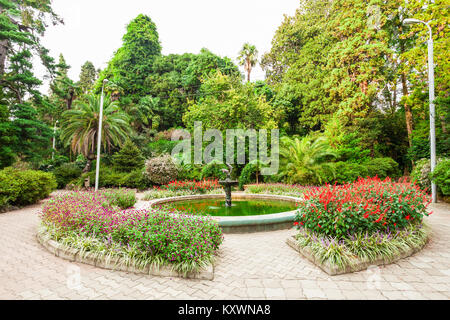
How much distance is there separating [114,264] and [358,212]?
3927 mm

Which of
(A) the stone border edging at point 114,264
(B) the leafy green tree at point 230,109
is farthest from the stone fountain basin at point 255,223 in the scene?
(B) the leafy green tree at point 230,109

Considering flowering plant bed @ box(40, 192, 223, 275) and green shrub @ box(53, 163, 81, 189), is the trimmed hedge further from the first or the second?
green shrub @ box(53, 163, 81, 189)

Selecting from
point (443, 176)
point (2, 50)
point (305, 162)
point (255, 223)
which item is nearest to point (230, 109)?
point (305, 162)

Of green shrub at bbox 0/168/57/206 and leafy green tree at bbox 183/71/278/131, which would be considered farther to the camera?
leafy green tree at bbox 183/71/278/131

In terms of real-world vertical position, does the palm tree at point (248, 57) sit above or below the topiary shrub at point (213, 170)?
above

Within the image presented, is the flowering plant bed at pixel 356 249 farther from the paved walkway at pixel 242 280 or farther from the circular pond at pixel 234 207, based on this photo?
the circular pond at pixel 234 207

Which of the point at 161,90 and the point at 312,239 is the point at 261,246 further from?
the point at 161,90

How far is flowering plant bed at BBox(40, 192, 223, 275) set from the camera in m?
3.27

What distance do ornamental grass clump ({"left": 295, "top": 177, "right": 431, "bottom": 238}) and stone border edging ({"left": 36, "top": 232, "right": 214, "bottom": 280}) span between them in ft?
6.70

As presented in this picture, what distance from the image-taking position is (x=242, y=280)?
3.07 meters

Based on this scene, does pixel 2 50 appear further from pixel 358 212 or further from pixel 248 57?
pixel 248 57

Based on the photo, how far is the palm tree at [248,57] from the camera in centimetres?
2516

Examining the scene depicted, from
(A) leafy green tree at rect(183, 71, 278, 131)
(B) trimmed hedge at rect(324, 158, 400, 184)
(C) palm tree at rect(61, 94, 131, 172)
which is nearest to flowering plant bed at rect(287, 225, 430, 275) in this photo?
(B) trimmed hedge at rect(324, 158, 400, 184)

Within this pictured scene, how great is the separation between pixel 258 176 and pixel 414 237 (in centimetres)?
1079
